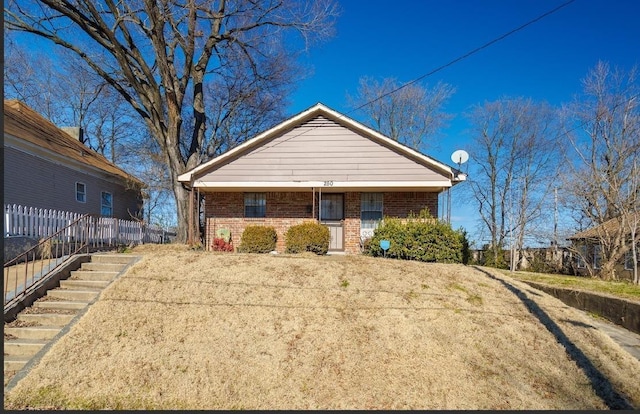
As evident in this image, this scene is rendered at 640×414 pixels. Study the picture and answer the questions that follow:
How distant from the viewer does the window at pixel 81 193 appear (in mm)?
17031

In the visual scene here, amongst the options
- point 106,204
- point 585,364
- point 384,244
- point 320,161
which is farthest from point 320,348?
point 106,204

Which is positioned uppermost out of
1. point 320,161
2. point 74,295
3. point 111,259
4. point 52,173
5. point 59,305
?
point 320,161

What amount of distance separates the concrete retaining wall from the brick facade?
5182 millimetres

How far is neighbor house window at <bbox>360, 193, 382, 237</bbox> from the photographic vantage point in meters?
14.2

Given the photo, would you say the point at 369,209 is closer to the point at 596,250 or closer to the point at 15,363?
the point at 15,363

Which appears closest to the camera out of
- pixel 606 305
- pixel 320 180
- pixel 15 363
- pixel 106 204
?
pixel 15 363

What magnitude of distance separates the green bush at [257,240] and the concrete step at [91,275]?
567 centimetres

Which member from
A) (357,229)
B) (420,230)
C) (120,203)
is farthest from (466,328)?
(120,203)

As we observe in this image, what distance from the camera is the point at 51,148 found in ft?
49.1

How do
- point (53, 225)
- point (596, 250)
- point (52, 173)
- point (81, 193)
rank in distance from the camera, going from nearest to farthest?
1. point (53, 225)
2. point (52, 173)
3. point (81, 193)
4. point (596, 250)

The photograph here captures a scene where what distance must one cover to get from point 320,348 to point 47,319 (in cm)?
444

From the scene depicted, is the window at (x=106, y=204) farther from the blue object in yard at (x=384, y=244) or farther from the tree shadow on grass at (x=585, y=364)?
the tree shadow on grass at (x=585, y=364)

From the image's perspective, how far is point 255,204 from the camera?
47.8ft

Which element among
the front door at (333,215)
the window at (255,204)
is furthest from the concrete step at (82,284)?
the front door at (333,215)
